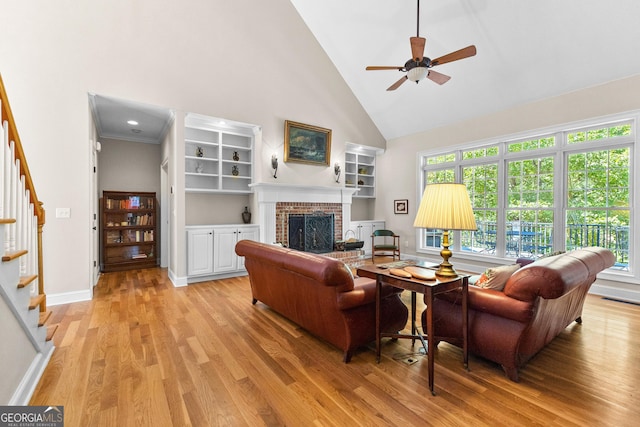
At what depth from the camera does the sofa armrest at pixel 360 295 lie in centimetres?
217

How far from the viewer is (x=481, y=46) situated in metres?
4.41

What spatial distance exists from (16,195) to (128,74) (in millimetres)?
2739

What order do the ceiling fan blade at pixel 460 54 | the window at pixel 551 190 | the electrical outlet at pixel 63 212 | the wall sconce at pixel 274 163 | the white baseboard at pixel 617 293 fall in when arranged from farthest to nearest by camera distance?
the wall sconce at pixel 274 163, the window at pixel 551 190, the white baseboard at pixel 617 293, the electrical outlet at pixel 63 212, the ceiling fan blade at pixel 460 54

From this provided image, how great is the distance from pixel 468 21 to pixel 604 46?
5.69 ft

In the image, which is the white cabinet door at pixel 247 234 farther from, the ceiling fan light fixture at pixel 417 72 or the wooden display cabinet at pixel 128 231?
the ceiling fan light fixture at pixel 417 72

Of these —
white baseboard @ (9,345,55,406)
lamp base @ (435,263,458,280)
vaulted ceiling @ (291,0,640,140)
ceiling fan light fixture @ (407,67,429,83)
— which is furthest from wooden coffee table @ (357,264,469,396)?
vaulted ceiling @ (291,0,640,140)

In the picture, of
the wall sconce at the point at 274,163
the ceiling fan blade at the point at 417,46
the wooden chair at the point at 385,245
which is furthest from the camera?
the wooden chair at the point at 385,245

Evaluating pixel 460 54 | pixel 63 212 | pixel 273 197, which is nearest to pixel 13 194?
pixel 63 212

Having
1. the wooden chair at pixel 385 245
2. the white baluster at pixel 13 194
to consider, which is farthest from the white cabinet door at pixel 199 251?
the wooden chair at pixel 385 245

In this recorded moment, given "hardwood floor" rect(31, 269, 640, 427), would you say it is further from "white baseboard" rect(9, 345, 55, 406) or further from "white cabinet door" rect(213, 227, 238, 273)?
"white cabinet door" rect(213, 227, 238, 273)

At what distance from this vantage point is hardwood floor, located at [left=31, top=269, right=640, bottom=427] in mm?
1664

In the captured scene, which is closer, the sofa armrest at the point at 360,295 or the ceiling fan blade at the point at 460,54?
the sofa armrest at the point at 360,295

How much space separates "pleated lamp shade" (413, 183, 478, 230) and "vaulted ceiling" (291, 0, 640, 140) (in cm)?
345

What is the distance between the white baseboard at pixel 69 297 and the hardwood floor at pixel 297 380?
787mm
